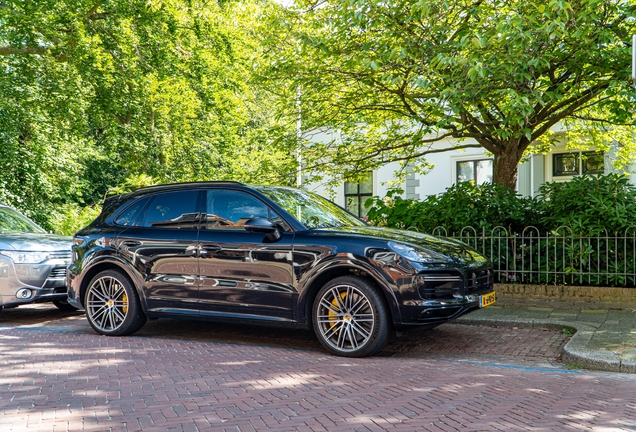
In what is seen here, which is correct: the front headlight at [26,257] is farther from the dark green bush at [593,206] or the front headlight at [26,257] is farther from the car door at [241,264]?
the dark green bush at [593,206]

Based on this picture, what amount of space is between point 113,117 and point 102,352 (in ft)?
38.5

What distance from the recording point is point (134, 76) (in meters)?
15.9

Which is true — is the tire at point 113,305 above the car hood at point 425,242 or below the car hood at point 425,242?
below

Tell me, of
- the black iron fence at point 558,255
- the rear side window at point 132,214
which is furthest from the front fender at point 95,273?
the black iron fence at point 558,255

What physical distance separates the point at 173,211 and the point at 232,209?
80cm

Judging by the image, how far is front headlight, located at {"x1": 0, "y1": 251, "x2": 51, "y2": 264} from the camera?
867 centimetres

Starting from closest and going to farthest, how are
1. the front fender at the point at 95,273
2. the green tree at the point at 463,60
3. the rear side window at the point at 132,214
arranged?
the front fender at the point at 95,273 → the rear side window at the point at 132,214 → the green tree at the point at 463,60

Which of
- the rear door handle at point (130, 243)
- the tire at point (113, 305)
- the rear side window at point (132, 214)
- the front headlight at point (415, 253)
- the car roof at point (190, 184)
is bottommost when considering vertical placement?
the tire at point (113, 305)

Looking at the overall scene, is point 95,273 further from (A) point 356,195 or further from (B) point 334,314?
(A) point 356,195

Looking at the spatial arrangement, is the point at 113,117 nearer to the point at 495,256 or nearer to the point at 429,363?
the point at 495,256

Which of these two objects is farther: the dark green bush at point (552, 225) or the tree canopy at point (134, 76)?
the tree canopy at point (134, 76)

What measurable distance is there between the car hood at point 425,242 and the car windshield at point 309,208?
246mm

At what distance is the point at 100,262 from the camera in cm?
759

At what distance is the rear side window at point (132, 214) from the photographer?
7688mm
